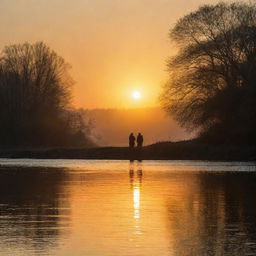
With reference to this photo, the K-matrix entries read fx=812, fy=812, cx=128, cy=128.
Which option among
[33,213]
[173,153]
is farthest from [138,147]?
[33,213]

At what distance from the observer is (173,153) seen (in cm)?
6531

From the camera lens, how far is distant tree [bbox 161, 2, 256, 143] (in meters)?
65.2

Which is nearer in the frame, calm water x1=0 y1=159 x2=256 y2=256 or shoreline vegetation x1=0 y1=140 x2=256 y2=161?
calm water x1=0 y1=159 x2=256 y2=256

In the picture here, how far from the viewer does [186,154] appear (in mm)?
64562

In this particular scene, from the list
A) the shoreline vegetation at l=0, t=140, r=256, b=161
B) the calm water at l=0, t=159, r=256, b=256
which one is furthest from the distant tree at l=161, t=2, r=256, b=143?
the calm water at l=0, t=159, r=256, b=256

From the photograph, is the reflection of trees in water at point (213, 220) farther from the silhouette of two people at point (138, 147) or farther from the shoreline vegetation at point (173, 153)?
the silhouette of two people at point (138, 147)

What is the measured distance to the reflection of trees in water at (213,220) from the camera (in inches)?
506

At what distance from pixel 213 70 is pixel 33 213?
2103 inches

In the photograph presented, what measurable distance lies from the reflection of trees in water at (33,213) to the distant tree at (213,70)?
3722 cm

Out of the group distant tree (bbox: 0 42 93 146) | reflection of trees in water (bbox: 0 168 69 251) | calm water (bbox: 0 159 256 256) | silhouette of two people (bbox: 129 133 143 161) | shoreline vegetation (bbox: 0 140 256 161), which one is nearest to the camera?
calm water (bbox: 0 159 256 256)

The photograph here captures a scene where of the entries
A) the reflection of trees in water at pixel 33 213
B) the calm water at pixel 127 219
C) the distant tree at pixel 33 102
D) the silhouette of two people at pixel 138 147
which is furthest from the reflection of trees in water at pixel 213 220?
the distant tree at pixel 33 102

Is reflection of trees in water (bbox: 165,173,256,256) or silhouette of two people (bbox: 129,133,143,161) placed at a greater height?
silhouette of two people (bbox: 129,133,143,161)

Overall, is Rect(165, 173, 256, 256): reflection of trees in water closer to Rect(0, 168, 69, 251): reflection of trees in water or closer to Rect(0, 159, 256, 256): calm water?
Rect(0, 159, 256, 256): calm water

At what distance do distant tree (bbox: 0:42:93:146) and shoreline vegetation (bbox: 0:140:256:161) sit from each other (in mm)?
18668
